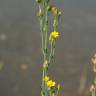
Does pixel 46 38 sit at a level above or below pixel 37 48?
above

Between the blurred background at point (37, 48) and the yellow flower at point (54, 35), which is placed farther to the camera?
the blurred background at point (37, 48)

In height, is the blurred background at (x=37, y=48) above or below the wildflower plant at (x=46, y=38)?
below

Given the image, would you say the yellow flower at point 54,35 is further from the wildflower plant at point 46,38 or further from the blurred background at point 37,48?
the blurred background at point 37,48

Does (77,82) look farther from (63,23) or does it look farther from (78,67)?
(63,23)

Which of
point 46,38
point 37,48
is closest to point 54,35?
point 46,38

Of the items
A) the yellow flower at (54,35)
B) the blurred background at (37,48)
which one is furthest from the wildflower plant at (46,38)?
the blurred background at (37,48)

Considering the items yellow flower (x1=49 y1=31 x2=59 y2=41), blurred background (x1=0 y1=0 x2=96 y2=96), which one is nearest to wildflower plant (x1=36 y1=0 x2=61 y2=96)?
yellow flower (x1=49 y1=31 x2=59 y2=41)

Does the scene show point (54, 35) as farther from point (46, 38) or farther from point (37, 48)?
point (37, 48)

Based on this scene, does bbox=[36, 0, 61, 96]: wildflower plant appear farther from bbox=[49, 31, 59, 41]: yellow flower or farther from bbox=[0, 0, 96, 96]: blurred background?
bbox=[0, 0, 96, 96]: blurred background
